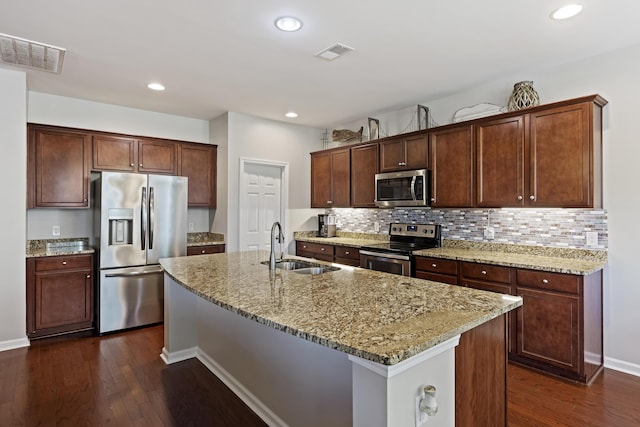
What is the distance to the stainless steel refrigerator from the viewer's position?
3.90 m

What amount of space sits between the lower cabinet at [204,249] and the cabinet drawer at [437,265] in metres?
2.59

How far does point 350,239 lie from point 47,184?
378cm

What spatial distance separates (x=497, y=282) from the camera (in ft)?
10.3

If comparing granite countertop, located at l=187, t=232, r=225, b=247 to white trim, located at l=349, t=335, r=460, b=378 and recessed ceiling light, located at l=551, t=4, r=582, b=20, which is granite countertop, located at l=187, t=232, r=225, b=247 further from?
recessed ceiling light, located at l=551, t=4, r=582, b=20

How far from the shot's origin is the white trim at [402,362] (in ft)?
Answer: 3.75

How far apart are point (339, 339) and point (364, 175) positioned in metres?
3.83

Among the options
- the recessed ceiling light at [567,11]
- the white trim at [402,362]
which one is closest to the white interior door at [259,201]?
the recessed ceiling light at [567,11]

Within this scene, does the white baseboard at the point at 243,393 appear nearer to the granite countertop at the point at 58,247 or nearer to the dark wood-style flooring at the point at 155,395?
the dark wood-style flooring at the point at 155,395

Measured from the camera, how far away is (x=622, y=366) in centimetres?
296

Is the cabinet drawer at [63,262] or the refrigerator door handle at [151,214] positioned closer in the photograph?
the cabinet drawer at [63,262]

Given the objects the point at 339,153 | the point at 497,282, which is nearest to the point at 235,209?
the point at 339,153

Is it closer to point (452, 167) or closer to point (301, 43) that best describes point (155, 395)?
point (301, 43)

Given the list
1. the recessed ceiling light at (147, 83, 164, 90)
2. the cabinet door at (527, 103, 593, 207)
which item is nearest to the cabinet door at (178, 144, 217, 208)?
the recessed ceiling light at (147, 83, 164, 90)

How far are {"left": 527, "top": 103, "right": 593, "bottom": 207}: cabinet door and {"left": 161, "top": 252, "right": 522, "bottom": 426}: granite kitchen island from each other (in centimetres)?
165
